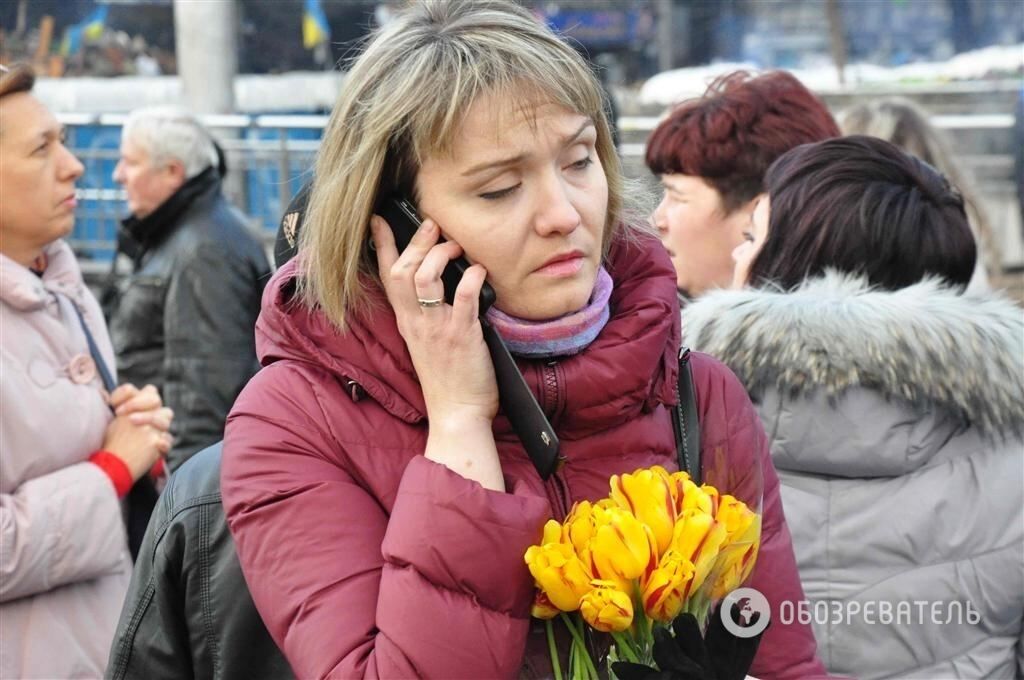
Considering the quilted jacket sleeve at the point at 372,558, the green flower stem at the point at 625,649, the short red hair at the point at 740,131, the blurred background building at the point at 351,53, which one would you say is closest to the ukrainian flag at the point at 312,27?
the blurred background building at the point at 351,53

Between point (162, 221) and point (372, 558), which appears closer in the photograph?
point (372, 558)

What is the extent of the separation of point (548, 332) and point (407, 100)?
361mm

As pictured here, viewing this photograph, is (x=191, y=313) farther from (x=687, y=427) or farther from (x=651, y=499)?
(x=651, y=499)

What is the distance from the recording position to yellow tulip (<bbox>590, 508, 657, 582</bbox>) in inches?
60.4

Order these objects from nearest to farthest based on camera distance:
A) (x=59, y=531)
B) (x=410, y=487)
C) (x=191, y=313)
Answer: (x=410, y=487), (x=59, y=531), (x=191, y=313)

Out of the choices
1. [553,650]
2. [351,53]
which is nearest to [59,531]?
[351,53]

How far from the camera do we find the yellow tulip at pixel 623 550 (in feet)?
5.03

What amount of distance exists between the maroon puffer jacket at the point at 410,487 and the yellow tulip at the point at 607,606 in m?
0.11

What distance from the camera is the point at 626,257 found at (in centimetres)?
192

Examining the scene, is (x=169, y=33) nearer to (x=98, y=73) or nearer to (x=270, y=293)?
(x=98, y=73)

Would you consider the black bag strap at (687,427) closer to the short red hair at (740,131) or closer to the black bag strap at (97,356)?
the black bag strap at (97,356)

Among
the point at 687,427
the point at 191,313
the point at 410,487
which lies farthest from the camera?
the point at 191,313

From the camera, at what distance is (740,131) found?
Answer: 360cm

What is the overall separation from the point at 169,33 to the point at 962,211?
12.8 m
